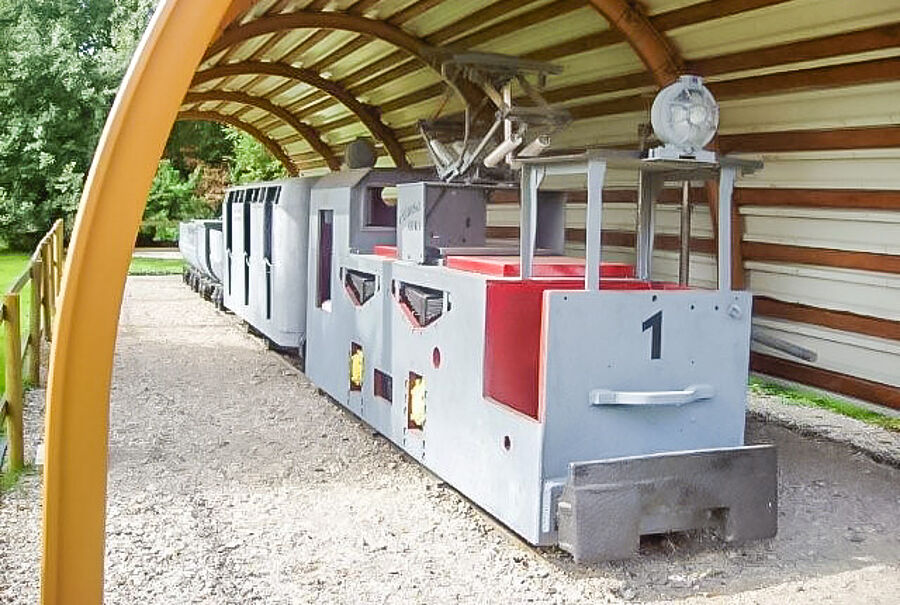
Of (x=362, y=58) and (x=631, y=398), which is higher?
(x=362, y=58)

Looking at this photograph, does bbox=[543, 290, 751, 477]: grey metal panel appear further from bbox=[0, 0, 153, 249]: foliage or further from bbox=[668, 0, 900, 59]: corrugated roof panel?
bbox=[0, 0, 153, 249]: foliage

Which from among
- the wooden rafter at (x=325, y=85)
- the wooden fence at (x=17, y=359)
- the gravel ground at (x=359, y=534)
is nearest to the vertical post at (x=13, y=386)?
the wooden fence at (x=17, y=359)

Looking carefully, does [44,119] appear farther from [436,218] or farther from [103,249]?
[103,249]

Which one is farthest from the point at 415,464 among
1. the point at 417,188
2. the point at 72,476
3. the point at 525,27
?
the point at 525,27

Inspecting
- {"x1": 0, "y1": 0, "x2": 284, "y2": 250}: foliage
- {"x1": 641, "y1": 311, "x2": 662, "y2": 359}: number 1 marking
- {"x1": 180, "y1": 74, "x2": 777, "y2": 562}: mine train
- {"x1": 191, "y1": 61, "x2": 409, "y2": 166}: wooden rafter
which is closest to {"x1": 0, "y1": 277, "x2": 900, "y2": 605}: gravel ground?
{"x1": 180, "y1": 74, "x2": 777, "y2": 562}: mine train

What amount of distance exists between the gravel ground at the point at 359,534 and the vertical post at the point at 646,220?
1.71m

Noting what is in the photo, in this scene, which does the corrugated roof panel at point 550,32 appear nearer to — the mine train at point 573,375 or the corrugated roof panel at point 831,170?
the corrugated roof panel at point 831,170

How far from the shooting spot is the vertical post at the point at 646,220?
6.34 m

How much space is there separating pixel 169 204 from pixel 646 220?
102ft

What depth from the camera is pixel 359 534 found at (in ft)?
19.3

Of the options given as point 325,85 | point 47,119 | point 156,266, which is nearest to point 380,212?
point 325,85

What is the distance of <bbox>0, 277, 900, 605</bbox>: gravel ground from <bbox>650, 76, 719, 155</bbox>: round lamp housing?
226 cm

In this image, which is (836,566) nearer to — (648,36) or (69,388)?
(69,388)

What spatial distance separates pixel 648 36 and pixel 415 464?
4.90 metres
